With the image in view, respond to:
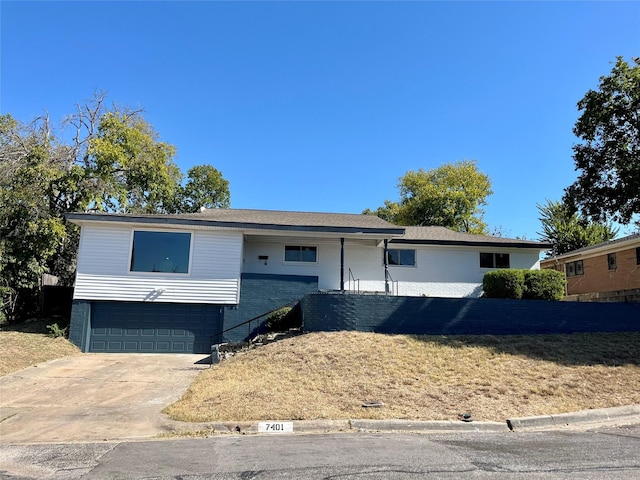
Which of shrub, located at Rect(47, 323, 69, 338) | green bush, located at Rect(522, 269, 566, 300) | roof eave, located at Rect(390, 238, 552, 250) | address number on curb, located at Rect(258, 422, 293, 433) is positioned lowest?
address number on curb, located at Rect(258, 422, 293, 433)

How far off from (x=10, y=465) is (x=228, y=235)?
1207cm

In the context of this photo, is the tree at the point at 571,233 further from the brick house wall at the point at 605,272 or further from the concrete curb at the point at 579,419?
the concrete curb at the point at 579,419

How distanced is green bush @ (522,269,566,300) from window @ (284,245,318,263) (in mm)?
8210

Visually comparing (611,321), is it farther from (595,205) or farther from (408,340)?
(408,340)

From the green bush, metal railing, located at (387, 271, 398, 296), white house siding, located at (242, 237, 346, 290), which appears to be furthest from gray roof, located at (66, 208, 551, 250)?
the green bush

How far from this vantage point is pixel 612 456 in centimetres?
579

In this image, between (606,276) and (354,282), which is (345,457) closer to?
(354,282)

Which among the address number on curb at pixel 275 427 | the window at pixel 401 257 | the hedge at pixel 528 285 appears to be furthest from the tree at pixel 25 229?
the hedge at pixel 528 285

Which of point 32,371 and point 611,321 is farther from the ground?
point 611,321

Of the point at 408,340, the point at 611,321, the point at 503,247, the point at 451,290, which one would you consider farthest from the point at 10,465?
the point at 503,247

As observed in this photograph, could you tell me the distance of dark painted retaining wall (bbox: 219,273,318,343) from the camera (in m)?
17.0

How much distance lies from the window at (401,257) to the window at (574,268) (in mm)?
12279

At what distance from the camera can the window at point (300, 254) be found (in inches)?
766

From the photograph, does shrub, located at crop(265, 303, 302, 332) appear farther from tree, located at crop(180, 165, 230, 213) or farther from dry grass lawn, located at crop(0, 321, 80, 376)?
tree, located at crop(180, 165, 230, 213)
